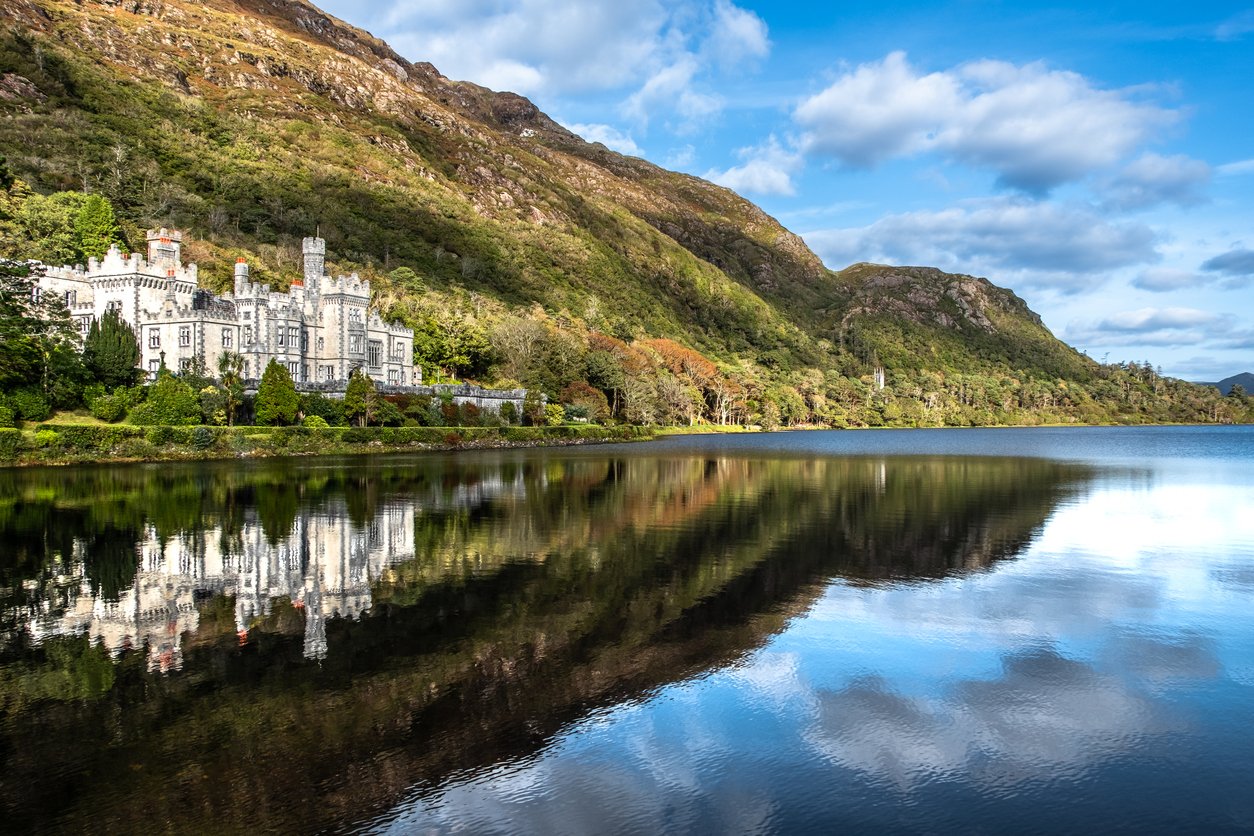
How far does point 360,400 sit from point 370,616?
163ft

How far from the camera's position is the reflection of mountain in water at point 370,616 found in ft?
29.0

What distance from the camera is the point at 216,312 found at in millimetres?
62375

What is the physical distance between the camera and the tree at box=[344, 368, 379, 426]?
61219 millimetres

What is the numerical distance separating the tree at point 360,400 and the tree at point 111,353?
14.4m

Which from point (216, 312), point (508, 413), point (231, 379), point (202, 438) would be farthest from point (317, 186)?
point (202, 438)

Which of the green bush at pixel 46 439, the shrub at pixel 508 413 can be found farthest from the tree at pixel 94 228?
the shrub at pixel 508 413

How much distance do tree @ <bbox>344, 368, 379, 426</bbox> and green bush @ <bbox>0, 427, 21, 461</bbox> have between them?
2087 centimetres

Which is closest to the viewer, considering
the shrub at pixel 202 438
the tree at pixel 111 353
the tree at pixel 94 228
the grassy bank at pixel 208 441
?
the grassy bank at pixel 208 441

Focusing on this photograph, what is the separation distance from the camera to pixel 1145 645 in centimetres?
1367

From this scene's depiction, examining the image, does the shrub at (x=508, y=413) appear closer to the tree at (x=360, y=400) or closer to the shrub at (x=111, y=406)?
the tree at (x=360, y=400)

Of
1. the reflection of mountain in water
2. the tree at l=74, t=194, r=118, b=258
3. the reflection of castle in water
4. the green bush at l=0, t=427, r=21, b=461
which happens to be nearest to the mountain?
the tree at l=74, t=194, r=118, b=258

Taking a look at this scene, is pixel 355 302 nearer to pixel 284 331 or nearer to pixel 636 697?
pixel 284 331

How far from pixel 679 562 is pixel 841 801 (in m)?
11.1

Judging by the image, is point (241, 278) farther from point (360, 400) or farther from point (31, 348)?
point (31, 348)
